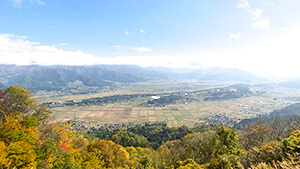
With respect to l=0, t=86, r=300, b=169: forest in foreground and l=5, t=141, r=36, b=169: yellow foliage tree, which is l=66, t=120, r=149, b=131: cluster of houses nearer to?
l=0, t=86, r=300, b=169: forest in foreground

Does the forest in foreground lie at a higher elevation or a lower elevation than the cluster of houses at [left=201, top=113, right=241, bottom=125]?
higher

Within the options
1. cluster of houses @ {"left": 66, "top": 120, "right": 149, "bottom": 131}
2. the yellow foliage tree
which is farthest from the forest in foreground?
cluster of houses @ {"left": 66, "top": 120, "right": 149, "bottom": 131}

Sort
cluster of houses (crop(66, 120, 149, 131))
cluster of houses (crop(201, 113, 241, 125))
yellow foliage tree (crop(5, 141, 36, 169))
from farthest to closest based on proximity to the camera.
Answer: cluster of houses (crop(201, 113, 241, 125)), cluster of houses (crop(66, 120, 149, 131)), yellow foliage tree (crop(5, 141, 36, 169))

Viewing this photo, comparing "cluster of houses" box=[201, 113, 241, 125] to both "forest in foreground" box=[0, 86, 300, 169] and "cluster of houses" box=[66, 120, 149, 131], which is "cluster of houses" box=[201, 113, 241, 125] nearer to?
"cluster of houses" box=[66, 120, 149, 131]

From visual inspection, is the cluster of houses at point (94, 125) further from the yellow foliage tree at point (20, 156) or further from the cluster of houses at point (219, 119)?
the yellow foliage tree at point (20, 156)

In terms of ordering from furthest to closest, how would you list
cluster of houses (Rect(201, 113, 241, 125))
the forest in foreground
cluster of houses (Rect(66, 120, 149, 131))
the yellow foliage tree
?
cluster of houses (Rect(201, 113, 241, 125)), cluster of houses (Rect(66, 120, 149, 131)), the yellow foliage tree, the forest in foreground

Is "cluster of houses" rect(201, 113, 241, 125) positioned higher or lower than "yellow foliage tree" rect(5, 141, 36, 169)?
lower

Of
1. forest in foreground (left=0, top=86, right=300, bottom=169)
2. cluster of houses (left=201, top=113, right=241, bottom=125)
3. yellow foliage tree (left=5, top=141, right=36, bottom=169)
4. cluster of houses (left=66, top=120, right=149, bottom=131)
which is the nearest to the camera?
forest in foreground (left=0, top=86, right=300, bottom=169)

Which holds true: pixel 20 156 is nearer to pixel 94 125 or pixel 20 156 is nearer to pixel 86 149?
pixel 86 149

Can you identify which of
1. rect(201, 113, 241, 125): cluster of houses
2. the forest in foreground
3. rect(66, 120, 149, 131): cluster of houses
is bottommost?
rect(66, 120, 149, 131): cluster of houses

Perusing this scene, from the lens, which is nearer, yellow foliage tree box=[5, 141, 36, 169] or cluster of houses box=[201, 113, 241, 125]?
yellow foliage tree box=[5, 141, 36, 169]

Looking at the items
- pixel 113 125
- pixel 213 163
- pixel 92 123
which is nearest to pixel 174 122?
pixel 113 125

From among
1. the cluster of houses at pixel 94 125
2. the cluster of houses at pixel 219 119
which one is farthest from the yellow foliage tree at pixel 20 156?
the cluster of houses at pixel 219 119

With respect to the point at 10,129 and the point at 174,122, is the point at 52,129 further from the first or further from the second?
the point at 174,122
